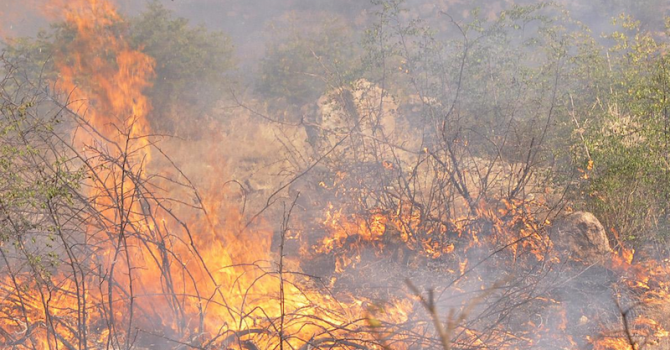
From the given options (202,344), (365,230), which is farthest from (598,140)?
(202,344)

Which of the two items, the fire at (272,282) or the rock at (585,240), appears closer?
the fire at (272,282)

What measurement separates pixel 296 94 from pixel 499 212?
A: 12354 mm

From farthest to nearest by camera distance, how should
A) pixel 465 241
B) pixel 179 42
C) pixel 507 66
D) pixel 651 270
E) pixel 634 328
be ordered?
pixel 179 42 < pixel 507 66 < pixel 465 241 < pixel 651 270 < pixel 634 328

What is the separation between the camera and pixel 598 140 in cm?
769

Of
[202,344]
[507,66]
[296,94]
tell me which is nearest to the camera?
[202,344]

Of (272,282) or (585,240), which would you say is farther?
(585,240)

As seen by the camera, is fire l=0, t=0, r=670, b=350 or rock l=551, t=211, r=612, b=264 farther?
rock l=551, t=211, r=612, b=264

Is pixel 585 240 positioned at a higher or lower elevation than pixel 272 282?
lower

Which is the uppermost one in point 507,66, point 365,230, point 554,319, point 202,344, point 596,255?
point 507,66

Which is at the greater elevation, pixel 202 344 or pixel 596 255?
pixel 202 344

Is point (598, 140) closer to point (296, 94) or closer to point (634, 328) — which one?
point (634, 328)

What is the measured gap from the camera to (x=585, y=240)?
689 centimetres

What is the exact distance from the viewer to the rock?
687 centimetres

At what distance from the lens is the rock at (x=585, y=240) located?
6.87 m
